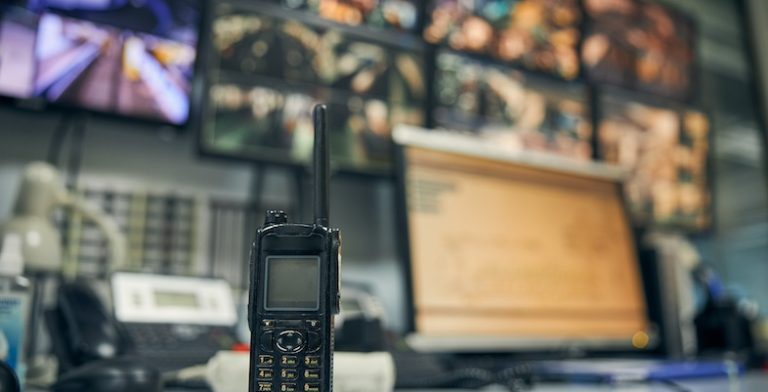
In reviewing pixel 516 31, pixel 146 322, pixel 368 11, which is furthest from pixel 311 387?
pixel 516 31

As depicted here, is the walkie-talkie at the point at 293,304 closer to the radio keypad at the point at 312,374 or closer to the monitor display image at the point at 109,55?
the radio keypad at the point at 312,374

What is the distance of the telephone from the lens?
720 mm

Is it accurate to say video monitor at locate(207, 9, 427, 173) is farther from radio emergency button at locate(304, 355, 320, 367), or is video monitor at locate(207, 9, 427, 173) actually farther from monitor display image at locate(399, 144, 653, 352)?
radio emergency button at locate(304, 355, 320, 367)

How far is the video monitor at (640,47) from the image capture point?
5.48 feet

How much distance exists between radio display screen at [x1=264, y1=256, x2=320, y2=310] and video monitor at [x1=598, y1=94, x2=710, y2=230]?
3.99 feet

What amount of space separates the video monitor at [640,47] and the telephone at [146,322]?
3.75 feet

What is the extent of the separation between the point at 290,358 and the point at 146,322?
15.6 inches

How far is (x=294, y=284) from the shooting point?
1.65ft

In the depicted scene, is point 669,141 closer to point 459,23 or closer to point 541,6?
point 541,6

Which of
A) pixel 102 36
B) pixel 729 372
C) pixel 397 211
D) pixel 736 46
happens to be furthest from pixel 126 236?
pixel 736 46

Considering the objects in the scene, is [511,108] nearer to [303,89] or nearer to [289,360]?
[303,89]

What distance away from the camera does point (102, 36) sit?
103 centimetres

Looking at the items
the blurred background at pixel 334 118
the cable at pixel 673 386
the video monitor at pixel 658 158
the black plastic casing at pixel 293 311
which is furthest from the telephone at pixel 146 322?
the video monitor at pixel 658 158

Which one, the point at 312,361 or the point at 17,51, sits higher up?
the point at 17,51
